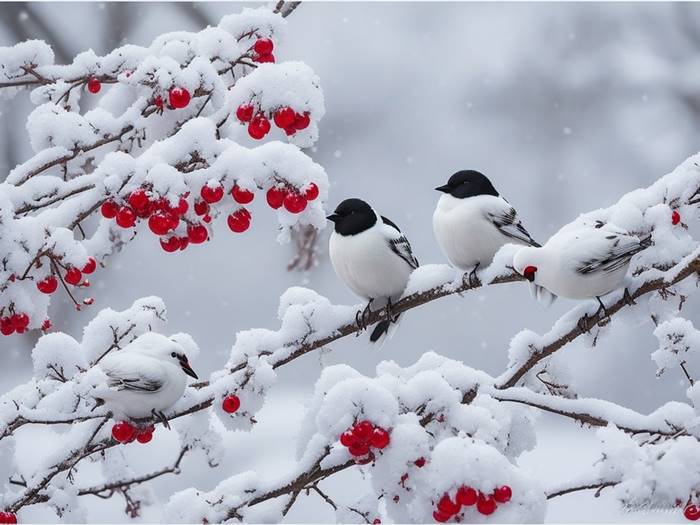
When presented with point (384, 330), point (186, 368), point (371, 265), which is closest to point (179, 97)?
point (186, 368)

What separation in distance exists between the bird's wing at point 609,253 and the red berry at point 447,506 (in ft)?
2.69

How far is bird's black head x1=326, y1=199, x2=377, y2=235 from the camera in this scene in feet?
10.3

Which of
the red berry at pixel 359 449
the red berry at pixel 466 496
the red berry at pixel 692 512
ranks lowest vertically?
the red berry at pixel 692 512

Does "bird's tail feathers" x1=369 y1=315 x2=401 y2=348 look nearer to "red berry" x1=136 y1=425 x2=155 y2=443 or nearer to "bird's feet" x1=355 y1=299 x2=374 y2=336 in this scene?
"bird's feet" x1=355 y1=299 x2=374 y2=336

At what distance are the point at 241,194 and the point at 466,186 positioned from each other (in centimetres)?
101

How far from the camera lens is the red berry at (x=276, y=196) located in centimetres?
234


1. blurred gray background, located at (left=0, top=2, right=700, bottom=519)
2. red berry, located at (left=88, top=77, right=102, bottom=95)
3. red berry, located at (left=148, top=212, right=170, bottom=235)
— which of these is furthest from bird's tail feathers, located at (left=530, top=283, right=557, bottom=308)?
blurred gray background, located at (left=0, top=2, right=700, bottom=519)

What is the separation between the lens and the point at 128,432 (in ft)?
8.05

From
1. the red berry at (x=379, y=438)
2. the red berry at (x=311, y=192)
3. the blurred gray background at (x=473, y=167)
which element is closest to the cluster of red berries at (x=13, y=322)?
the red berry at (x=311, y=192)

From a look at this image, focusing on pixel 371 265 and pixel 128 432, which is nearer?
pixel 128 432

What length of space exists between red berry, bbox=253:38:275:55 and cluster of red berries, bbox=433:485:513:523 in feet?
4.83

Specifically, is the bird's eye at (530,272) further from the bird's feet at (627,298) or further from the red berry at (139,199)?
the red berry at (139,199)

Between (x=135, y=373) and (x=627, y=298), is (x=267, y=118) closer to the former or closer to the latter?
(x=135, y=373)

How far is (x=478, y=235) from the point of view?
2938mm
